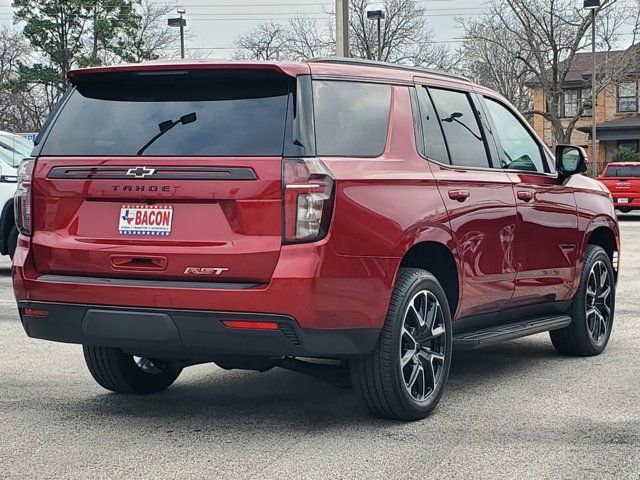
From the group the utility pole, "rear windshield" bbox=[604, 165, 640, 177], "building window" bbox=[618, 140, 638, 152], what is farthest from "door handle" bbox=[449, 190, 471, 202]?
"building window" bbox=[618, 140, 638, 152]

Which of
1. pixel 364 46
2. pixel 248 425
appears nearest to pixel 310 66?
pixel 248 425

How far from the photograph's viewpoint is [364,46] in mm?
54062

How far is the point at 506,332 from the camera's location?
6.34 metres

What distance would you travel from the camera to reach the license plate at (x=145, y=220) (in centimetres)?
500

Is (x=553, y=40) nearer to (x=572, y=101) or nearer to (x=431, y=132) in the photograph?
(x=572, y=101)

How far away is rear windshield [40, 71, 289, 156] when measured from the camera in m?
5.03

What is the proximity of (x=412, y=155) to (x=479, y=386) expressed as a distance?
5.56ft

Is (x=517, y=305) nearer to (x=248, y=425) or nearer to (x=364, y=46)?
(x=248, y=425)

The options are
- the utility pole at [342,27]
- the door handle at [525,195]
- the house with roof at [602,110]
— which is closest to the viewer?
the door handle at [525,195]

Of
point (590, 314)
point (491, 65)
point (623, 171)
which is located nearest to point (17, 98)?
point (491, 65)

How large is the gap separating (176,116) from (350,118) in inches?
34.2

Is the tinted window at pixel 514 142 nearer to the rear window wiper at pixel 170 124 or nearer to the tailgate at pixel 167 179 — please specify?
the tailgate at pixel 167 179

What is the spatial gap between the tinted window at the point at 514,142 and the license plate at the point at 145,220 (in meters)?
2.51

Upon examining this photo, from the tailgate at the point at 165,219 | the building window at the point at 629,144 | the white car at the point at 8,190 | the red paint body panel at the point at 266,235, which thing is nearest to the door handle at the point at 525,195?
the red paint body panel at the point at 266,235
